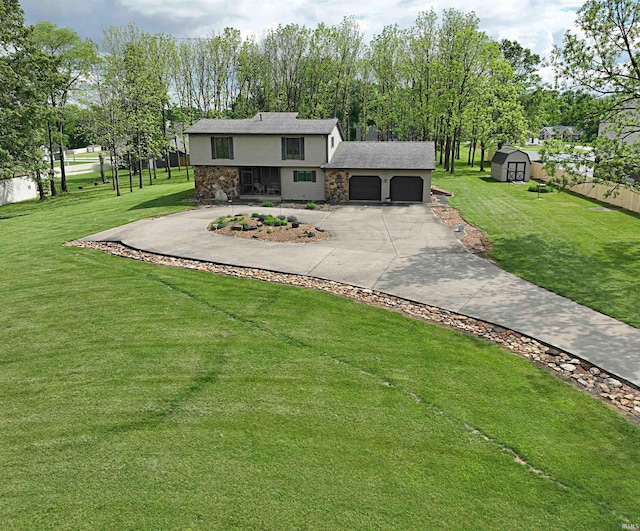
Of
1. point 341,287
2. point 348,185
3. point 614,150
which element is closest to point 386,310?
point 341,287

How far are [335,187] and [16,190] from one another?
29.6 metres

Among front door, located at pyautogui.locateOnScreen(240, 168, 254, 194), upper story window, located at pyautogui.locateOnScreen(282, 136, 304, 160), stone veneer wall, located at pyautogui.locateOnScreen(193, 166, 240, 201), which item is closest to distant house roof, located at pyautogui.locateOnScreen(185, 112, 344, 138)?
upper story window, located at pyautogui.locateOnScreen(282, 136, 304, 160)

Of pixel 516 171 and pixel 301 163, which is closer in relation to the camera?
pixel 301 163

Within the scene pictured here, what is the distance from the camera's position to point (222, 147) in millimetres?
33688

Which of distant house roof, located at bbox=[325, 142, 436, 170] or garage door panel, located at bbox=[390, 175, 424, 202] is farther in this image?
garage door panel, located at bbox=[390, 175, 424, 202]

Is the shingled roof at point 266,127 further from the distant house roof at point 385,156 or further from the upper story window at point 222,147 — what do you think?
the distant house roof at point 385,156

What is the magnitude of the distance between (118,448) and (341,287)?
30.5ft

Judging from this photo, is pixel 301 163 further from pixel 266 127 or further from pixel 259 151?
pixel 266 127

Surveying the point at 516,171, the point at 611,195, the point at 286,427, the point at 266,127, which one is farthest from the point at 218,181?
the point at 286,427

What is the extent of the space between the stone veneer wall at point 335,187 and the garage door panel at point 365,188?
0.47 metres

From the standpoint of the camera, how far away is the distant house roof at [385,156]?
32.0 meters

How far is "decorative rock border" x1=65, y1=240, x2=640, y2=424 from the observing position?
9445mm

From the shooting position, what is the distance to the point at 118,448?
7.55 metres

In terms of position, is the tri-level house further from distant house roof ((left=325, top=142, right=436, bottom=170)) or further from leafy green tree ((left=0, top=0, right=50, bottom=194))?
leafy green tree ((left=0, top=0, right=50, bottom=194))
